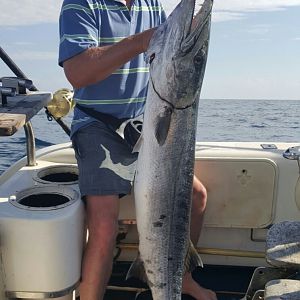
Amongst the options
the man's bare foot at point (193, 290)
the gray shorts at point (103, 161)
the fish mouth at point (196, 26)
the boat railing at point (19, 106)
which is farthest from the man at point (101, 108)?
the man's bare foot at point (193, 290)

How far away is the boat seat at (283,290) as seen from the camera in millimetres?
2357

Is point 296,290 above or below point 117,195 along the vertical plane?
below

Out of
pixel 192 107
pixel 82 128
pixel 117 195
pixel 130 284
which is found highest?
pixel 192 107

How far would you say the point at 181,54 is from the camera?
7.23 ft

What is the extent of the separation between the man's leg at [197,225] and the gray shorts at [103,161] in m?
0.58

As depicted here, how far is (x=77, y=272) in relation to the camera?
2.83m

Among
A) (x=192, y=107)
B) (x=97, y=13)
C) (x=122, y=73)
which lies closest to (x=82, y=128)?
(x=122, y=73)

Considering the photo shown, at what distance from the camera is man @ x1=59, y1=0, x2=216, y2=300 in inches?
104

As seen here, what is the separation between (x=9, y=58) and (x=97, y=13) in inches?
64.7

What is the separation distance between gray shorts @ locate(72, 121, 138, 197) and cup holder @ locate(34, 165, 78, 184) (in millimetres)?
419

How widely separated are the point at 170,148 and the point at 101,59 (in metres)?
0.55

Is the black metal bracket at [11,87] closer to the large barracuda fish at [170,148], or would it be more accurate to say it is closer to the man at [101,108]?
the man at [101,108]

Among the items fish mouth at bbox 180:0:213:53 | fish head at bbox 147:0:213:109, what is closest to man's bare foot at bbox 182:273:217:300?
fish head at bbox 147:0:213:109

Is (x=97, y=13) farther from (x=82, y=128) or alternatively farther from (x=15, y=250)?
(x=15, y=250)
